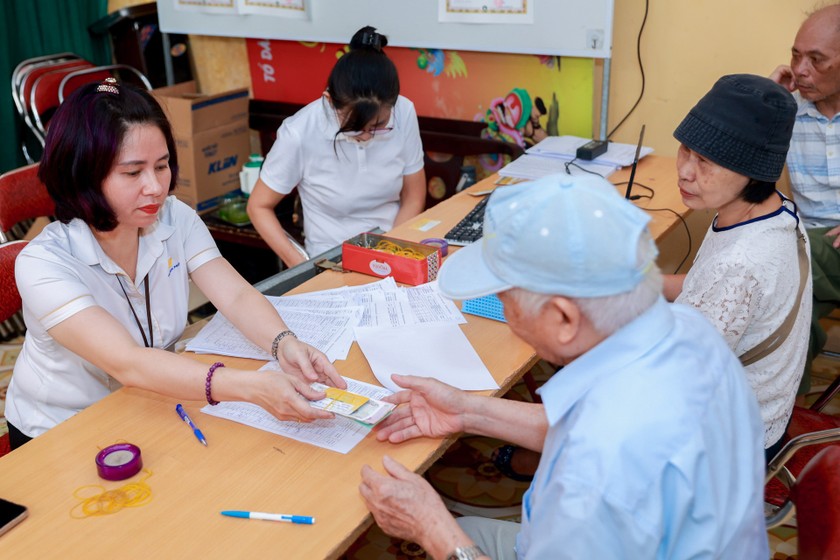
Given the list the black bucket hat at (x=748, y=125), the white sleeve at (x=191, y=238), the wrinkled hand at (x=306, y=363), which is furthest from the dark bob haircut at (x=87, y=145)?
the black bucket hat at (x=748, y=125)

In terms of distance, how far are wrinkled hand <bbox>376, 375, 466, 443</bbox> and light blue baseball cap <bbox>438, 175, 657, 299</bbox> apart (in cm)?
51

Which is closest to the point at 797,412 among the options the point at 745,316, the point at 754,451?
the point at 745,316

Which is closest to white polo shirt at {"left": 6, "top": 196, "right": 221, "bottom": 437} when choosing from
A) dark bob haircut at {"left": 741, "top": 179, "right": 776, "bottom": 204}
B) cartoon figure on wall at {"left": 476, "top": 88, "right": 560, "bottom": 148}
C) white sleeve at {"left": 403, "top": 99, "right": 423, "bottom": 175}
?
white sleeve at {"left": 403, "top": 99, "right": 423, "bottom": 175}

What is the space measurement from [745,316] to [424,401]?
2.40 ft

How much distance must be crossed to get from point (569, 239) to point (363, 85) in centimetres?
162

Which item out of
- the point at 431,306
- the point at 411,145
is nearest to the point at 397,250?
→ the point at 431,306

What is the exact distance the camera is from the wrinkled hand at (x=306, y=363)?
1610 mm

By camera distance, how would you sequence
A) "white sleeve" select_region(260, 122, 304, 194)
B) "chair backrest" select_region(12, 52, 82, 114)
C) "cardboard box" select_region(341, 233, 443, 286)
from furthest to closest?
"chair backrest" select_region(12, 52, 82, 114), "white sleeve" select_region(260, 122, 304, 194), "cardboard box" select_region(341, 233, 443, 286)

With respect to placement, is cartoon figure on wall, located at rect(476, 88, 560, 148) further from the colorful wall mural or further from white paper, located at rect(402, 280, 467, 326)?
white paper, located at rect(402, 280, 467, 326)

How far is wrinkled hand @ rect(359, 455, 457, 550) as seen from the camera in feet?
4.19

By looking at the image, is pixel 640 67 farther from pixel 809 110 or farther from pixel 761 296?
pixel 761 296

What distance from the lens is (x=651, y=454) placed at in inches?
38.8

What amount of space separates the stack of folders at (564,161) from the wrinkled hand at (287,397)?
5.18 ft

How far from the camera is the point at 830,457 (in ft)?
4.25
